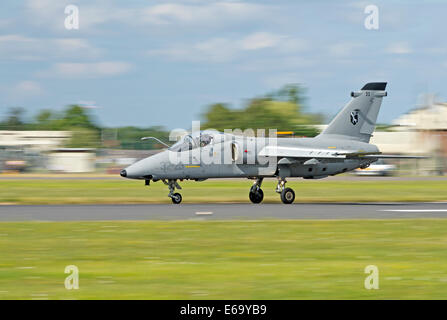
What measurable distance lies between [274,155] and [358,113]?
494 cm

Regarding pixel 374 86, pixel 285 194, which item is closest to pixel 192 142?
pixel 285 194

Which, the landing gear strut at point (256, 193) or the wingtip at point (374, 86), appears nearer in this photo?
the landing gear strut at point (256, 193)

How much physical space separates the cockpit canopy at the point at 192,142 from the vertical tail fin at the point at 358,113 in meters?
6.24

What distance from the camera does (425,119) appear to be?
92625mm

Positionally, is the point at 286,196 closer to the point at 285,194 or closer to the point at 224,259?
the point at 285,194

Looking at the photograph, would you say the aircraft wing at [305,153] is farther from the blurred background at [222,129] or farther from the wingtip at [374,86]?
the blurred background at [222,129]

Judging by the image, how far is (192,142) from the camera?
1097 inches

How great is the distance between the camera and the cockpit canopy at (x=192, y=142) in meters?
27.8

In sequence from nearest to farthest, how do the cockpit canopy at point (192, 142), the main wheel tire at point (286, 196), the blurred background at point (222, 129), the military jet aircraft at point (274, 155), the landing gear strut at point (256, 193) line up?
1. the military jet aircraft at point (274, 155)
2. the cockpit canopy at point (192, 142)
3. the main wheel tire at point (286, 196)
4. the landing gear strut at point (256, 193)
5. the blurred background at point (222, 129)

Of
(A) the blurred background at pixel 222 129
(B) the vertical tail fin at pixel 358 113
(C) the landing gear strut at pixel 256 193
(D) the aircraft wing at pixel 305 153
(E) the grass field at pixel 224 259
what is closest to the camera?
(E) the grass field at pixel 224 259

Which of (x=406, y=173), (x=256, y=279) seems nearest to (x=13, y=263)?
(x=256, y=279)

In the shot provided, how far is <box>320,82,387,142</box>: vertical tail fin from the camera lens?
30953mm

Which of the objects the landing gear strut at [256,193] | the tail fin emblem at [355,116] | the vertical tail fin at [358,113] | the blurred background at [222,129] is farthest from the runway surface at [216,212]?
the blurred background at [222,129]
